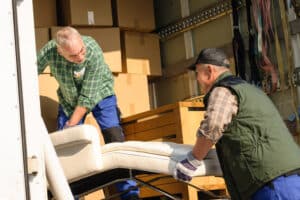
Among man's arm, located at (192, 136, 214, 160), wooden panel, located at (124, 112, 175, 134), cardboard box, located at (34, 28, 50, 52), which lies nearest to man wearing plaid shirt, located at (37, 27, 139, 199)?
wooden panel, located at (124, 112, 175, 134)

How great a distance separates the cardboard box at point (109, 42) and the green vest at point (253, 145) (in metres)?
2.67

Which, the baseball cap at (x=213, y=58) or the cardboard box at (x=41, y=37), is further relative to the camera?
the cardboard box at (x=41, y=37)

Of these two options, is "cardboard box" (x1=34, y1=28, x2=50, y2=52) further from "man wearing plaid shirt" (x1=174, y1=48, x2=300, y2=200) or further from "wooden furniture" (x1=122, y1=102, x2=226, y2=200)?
"man wearing plaid shirt" (x1=174, y1=48, x2=300, y2=200)

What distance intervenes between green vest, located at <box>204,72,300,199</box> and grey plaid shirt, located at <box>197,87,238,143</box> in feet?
0.13

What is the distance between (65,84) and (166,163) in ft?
5.72

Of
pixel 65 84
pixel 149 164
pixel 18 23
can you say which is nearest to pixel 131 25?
pixel 65 84

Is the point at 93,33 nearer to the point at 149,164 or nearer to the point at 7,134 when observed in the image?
the point at 149,164

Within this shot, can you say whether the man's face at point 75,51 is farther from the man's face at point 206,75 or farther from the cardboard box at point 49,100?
the man's face at point 206,75

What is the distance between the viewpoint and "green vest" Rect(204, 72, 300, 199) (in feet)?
9.46

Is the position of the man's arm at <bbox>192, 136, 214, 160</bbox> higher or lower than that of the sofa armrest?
lower

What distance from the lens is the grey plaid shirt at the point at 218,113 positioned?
2.87m

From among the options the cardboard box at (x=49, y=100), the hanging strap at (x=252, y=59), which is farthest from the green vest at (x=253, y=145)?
the cardboard box at (x=49, y=100)

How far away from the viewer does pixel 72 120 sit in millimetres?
4332

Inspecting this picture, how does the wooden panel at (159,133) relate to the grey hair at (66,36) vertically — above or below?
below
